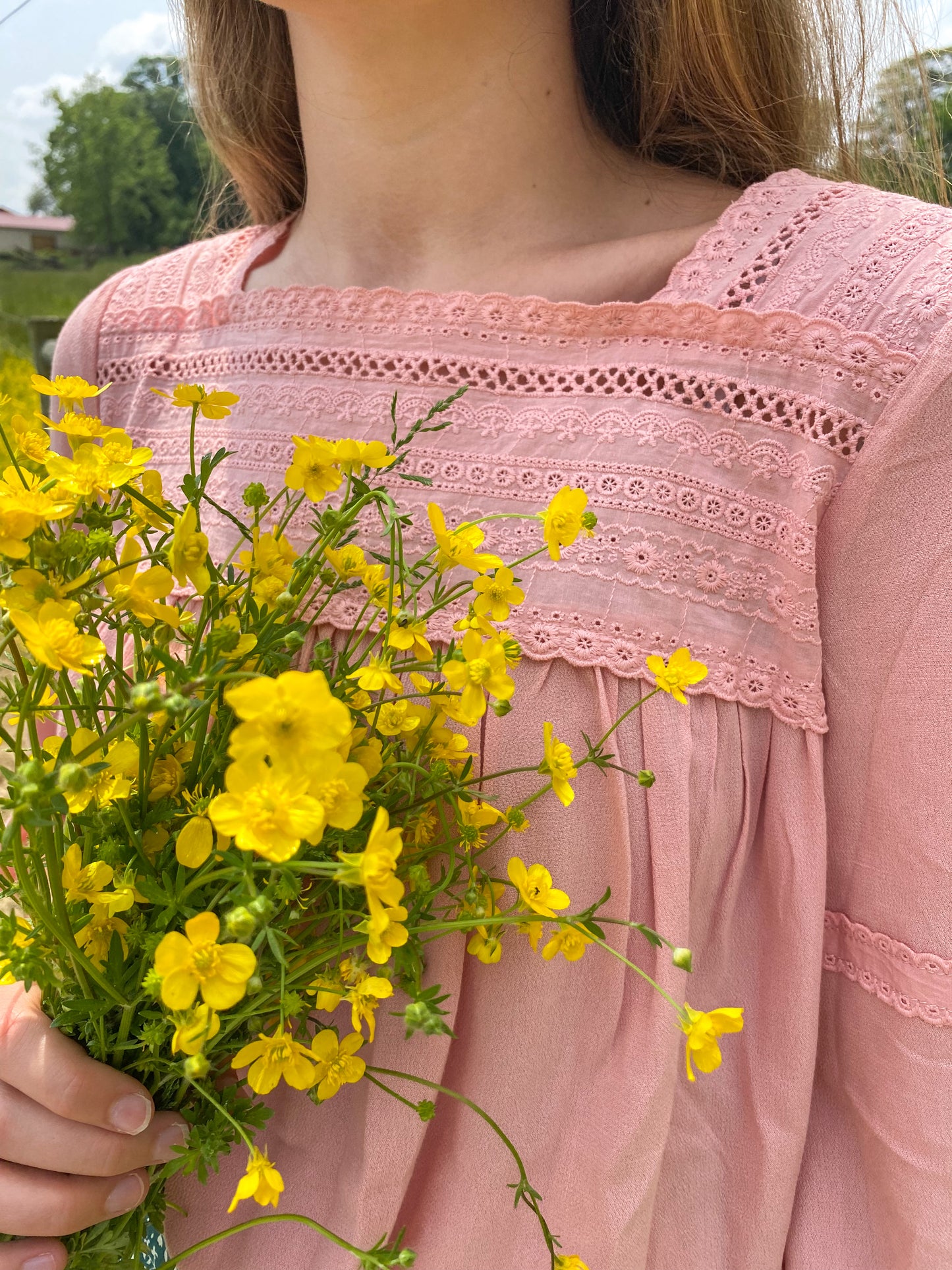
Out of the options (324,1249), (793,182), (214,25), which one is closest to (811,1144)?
(324,1249)

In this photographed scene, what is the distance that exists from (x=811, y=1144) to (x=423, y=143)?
0.92 m

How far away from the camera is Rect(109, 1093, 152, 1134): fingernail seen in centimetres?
54

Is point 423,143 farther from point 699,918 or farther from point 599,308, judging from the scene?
point 699,918

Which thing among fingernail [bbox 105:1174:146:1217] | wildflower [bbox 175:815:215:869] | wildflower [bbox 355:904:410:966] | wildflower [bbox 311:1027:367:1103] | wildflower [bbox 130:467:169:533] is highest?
wildflower [bbox 130:467:169:533]

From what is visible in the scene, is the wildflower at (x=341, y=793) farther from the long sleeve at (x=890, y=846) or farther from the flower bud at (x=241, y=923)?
the long sleeve at (x=890, y=846)

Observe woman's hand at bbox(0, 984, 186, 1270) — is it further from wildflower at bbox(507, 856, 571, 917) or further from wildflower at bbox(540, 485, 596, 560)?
wildflower at bbox(540, 485, 596, 560)

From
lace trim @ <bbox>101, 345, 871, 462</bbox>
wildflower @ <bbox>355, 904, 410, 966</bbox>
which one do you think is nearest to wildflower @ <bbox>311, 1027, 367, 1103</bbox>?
wildflower @ <bbox>355, 904, 410, 966</bbox>

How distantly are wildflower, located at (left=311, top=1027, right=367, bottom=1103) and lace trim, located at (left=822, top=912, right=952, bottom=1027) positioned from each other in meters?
0.42

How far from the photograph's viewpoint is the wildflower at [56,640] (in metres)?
0.38

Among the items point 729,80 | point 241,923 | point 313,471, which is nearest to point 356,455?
point 313,471

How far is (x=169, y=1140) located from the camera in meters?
0.58

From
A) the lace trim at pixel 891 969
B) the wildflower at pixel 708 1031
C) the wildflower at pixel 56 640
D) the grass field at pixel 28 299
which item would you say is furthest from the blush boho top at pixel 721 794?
the grass field at pixel 28 299

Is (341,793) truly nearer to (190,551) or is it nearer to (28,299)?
(190,551)

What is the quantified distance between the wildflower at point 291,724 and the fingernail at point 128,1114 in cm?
33
